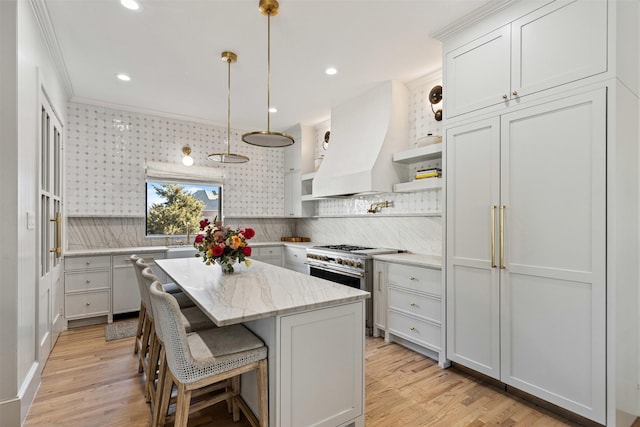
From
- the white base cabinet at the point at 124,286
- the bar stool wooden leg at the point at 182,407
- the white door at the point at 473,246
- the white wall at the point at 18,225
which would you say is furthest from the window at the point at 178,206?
the white door at the point at 473,246

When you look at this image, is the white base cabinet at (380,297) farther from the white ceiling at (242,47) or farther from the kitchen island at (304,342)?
the white ceiling at (242,47)

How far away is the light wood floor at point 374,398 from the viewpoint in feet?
6.60

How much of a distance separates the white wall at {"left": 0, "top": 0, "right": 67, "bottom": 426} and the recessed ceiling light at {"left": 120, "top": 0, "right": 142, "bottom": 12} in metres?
0.58

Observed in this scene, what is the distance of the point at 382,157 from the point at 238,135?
283 cm

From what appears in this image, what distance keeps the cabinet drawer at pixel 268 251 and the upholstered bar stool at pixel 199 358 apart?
321 cm

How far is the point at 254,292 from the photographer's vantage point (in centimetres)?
192

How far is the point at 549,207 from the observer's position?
205 cm

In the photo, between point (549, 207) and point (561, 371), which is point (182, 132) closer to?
point (549, 207)

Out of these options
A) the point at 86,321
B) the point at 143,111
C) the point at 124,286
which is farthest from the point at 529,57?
the point at 86,321

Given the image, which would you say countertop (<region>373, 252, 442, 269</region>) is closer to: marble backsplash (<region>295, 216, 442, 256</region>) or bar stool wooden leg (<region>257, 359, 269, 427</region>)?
marble backsplash (<region>295, 216, 442, 256</region>)

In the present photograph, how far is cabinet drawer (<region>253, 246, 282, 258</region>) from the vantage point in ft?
16.6

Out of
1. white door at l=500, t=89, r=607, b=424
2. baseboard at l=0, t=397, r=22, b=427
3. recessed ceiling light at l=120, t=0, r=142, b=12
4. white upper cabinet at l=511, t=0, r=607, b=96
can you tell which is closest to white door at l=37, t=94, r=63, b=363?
baseboard at l=0, t=397, r=22, b=427

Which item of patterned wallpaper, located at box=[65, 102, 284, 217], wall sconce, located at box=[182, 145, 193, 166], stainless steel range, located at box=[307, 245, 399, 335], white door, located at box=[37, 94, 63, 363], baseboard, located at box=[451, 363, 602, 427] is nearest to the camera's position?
baseboard, located at box=[451, 363, 602, 427]

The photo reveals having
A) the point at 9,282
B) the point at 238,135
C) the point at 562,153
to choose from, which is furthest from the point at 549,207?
the point at 238,135
